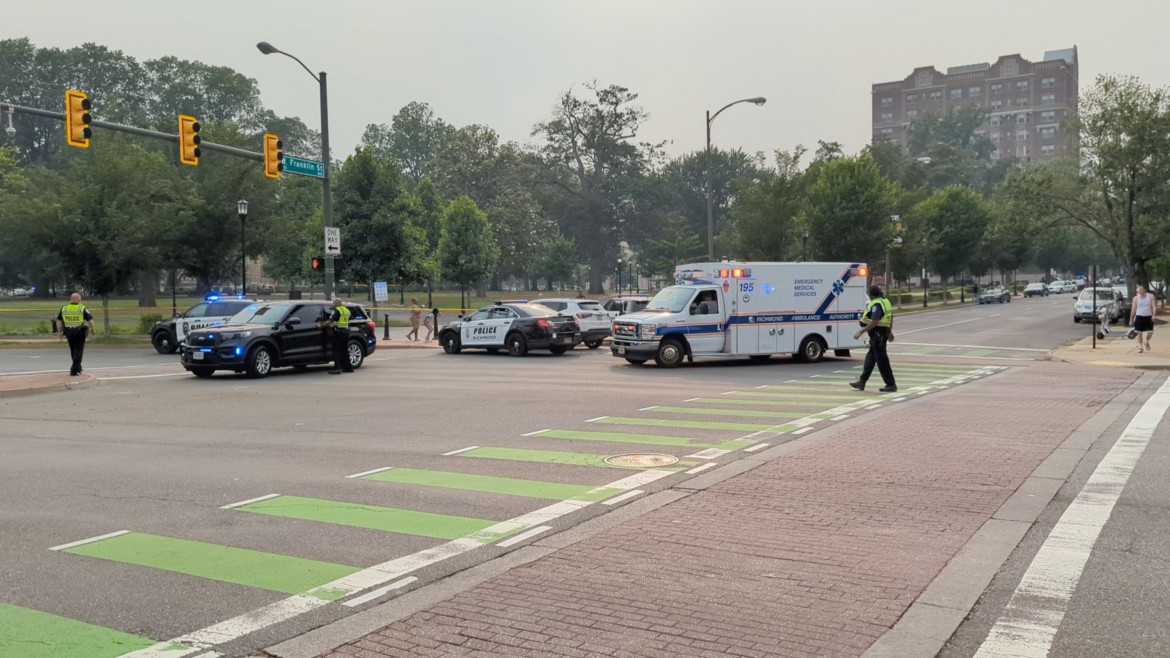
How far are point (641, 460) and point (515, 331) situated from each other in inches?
696

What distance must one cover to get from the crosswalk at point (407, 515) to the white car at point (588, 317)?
54.0ft

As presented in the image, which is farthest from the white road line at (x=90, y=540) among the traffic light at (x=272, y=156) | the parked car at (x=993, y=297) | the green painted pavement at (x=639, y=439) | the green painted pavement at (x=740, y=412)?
the parked car at (x=993, y=297)

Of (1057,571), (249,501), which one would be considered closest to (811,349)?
(249,501)

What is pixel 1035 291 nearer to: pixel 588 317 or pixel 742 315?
pixel 588 317

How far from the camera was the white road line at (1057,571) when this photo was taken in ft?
15.8

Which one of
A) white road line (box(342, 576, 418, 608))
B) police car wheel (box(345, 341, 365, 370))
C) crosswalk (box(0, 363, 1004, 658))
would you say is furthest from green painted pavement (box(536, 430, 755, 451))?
police car wheel (box(345, 341, 365, 370))

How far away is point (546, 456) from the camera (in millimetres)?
10289

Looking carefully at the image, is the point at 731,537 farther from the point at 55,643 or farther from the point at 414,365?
the point at 414,365

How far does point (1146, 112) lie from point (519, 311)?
111 feet

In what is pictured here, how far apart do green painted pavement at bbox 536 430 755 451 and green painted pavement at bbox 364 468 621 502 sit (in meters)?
2.48

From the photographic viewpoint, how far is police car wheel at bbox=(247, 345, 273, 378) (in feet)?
67.7

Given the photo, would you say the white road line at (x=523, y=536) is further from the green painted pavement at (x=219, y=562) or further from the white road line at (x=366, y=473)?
the white road line at (x=366, y=473)

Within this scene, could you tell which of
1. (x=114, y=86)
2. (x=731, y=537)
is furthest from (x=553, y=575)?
Answer: (x=114, y=86)

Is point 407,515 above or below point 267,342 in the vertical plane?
below
